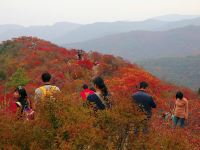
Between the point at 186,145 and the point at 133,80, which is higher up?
the point at 186,145

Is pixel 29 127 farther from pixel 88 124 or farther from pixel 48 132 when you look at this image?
pixel 88 124

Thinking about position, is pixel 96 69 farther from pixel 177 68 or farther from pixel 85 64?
pixel 177 68

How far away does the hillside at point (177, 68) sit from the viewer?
341 feet

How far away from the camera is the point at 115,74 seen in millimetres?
31188

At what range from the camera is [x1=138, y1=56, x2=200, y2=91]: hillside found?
104 m

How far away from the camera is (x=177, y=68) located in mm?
124812

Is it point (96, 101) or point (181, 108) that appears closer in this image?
point (96, 101)

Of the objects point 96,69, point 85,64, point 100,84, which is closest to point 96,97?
point 100,84

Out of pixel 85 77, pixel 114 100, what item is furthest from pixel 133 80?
pixel 114 100

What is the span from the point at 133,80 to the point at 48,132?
2235 centimetres

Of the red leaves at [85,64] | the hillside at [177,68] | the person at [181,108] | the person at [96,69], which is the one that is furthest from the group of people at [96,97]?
the hillside at [177,68]

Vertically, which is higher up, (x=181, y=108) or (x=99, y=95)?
(x=99, y=95)

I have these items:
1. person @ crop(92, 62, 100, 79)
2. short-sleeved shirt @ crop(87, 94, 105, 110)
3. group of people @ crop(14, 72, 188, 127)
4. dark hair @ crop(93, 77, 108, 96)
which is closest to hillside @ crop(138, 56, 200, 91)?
person @ crop(92, 62, 100, 79)

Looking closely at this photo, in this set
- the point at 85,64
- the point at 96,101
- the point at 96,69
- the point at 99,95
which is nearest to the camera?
the point at 96,101
